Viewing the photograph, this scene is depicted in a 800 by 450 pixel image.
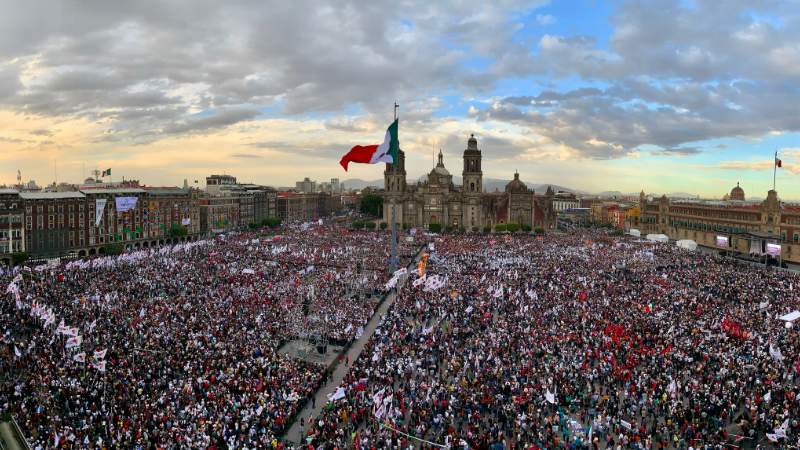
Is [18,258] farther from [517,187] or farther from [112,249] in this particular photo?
[517,187]

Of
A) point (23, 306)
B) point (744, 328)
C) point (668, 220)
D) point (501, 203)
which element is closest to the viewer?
point (744, 328)

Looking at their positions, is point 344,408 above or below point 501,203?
below

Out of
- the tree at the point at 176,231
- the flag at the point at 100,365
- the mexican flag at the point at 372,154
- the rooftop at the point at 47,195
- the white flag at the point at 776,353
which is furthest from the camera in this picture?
the tree at the point at 176,231

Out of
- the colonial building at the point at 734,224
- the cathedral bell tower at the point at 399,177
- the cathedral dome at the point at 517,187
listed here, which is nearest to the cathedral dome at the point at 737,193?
the colonial building at the point at 734,224

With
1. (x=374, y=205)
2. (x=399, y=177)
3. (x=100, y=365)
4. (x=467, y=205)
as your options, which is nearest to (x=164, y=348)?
(x=100, y=365)

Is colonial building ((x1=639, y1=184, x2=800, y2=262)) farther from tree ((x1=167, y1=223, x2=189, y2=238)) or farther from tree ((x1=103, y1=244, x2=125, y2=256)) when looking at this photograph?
tree ((x1=167, y1=223, x2=189, y2=238))

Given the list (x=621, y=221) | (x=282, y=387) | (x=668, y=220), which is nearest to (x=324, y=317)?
(x=282, y=387)

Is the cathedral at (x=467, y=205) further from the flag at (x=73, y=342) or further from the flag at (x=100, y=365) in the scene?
the flag at (x=100, y=365)

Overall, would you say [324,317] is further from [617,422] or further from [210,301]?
[617,422]
